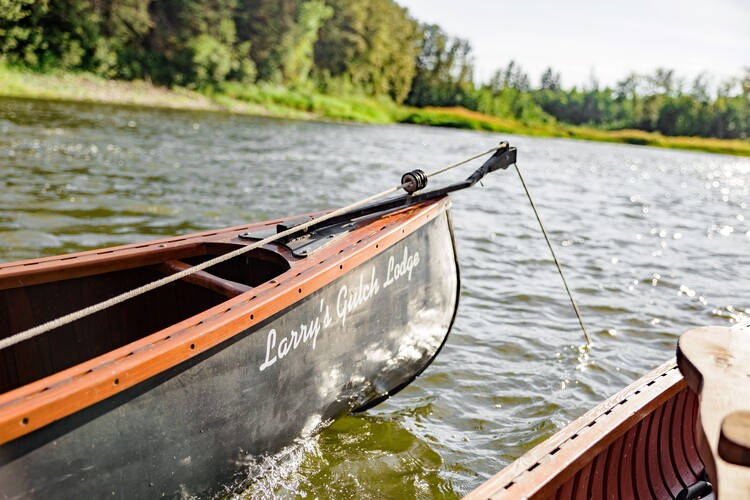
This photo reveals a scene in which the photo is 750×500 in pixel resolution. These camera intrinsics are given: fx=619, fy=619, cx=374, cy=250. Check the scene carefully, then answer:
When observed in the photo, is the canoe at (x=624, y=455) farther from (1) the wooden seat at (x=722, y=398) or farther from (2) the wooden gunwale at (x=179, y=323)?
(2) the wooden gunwale at (x=179, y=323)

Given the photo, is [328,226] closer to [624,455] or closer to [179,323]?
[179,323]

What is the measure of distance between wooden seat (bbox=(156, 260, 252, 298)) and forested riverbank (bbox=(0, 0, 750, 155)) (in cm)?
2886

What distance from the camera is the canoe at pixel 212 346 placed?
2074mm

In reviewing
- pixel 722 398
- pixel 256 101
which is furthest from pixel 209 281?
pixel 256 101

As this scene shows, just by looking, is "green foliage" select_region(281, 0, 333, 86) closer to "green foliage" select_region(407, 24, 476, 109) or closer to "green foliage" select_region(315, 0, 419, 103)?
"green foliage" select_region(315, 0, 419, 103)

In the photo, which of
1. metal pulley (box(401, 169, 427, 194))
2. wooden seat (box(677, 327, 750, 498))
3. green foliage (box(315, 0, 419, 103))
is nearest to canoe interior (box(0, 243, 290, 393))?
metal pulley (box(401, 169, 427, 194))

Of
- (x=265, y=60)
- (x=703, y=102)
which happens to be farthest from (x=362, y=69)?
(x=703, y=102)

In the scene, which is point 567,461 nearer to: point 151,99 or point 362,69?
point 151,99

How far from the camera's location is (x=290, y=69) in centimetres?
4969

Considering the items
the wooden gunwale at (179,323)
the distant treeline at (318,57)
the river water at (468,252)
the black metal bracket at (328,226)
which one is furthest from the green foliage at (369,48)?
the wooden gunwale at (179,323)

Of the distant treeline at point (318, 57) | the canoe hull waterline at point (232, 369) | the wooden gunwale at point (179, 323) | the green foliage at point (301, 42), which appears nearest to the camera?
the wooden gunwale at point (179, 323)

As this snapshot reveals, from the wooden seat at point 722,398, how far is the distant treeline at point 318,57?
35.8m

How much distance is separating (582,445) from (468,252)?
652 cm

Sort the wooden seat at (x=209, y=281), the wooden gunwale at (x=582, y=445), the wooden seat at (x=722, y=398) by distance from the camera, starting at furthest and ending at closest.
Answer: the wooden seat at (x=209, y=281) → the wooden gunwale at (x=582, y=445) → the wooden seat at (x=722, y=398)
